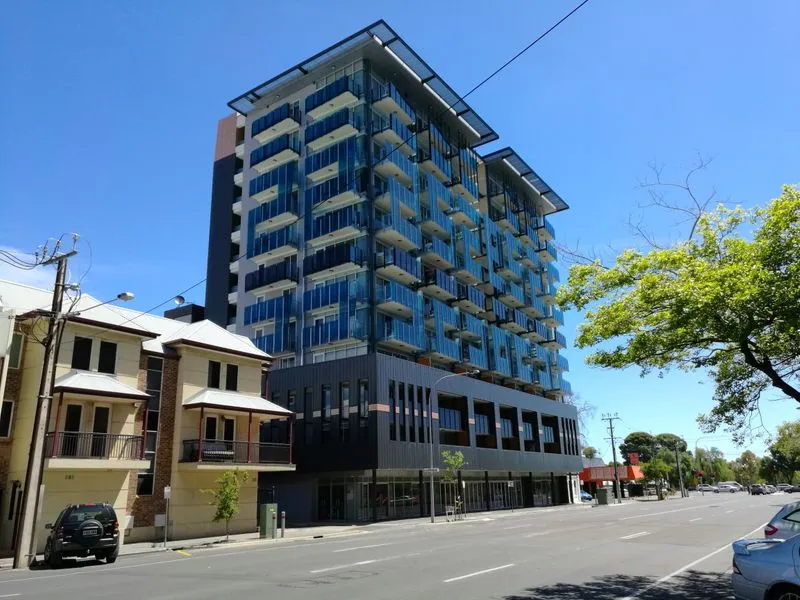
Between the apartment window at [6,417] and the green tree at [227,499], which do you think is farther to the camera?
the green tree at [227,499]

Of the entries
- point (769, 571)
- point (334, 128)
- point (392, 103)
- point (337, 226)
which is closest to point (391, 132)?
point (392, 103)

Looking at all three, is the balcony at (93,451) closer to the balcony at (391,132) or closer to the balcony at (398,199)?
the balcony at (398,199)

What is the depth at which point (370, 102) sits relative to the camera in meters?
47.7

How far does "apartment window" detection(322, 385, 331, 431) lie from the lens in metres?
41.2

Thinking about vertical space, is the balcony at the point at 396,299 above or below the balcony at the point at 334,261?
below

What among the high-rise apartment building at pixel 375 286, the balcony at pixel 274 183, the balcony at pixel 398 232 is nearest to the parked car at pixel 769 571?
the high-rise apartment building at pixel 375 286

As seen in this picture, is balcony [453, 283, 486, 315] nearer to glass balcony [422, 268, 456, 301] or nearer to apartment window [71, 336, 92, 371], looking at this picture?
glass balcony [422, 268, 456, 301]

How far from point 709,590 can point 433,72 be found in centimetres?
4635

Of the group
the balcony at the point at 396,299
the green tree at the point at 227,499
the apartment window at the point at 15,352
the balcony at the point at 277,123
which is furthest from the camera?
the balcony at the point at 277,123

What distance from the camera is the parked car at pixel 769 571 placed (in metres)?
7.61

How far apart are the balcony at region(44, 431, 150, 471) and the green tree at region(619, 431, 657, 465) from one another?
129 m

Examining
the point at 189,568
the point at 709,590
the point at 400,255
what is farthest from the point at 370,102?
the point at 709,590

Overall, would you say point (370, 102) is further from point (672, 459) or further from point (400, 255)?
point (672, 459)

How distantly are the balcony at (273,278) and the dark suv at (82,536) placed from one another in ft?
97.1
